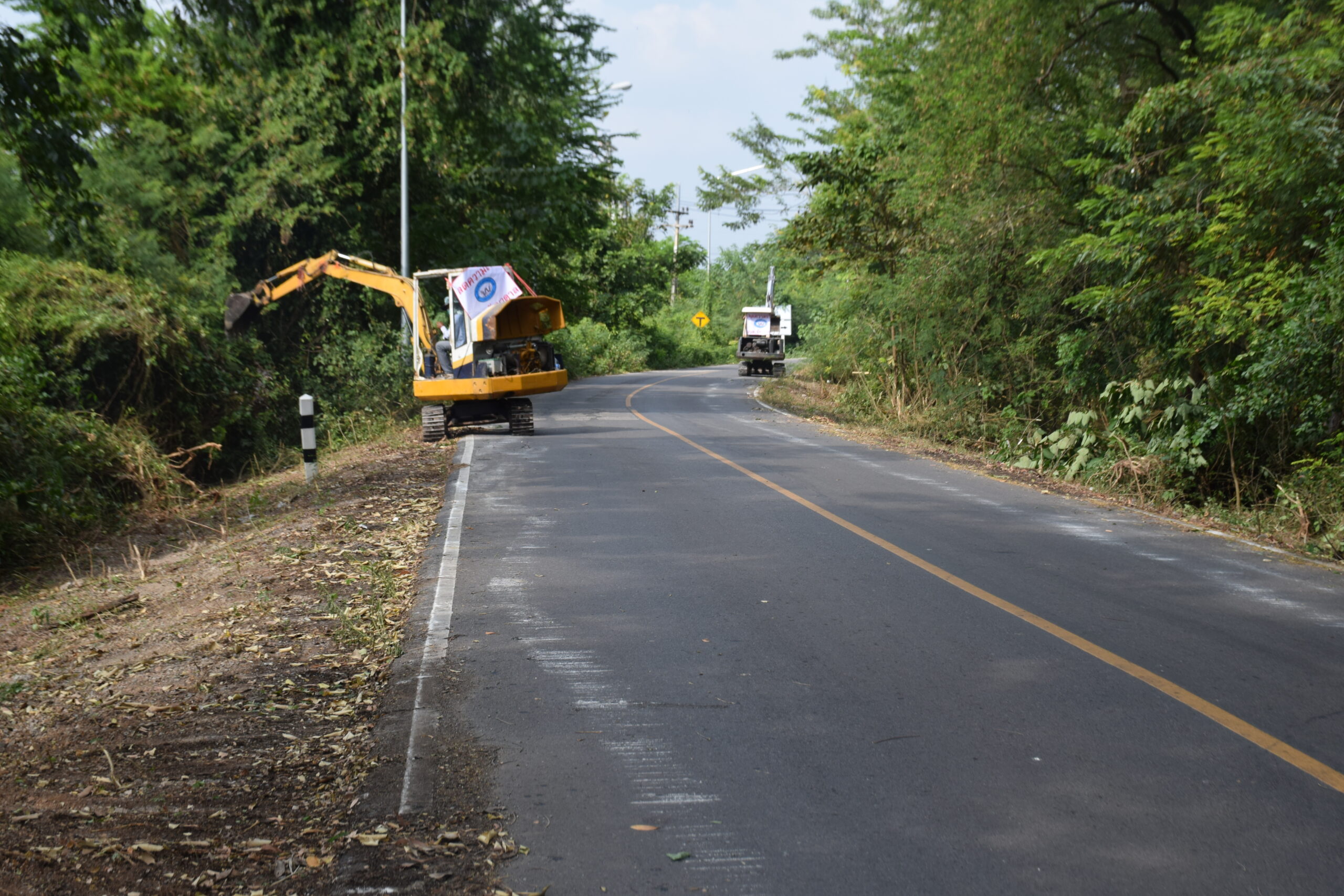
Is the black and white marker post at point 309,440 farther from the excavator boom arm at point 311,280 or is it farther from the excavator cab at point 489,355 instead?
the excavator boom arm at point 311,280

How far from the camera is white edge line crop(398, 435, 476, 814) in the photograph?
175 inches

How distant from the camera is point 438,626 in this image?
6.40m

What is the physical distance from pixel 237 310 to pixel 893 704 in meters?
17.1

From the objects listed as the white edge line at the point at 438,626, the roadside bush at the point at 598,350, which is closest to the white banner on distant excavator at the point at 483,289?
the white edge line at the point at 438,626

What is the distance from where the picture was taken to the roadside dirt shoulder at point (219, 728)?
3.63m

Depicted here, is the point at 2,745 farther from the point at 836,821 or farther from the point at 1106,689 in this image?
the point at 1106,689

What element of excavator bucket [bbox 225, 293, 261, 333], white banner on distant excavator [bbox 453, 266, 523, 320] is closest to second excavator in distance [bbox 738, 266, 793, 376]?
excavator bucket [bbox 225, 293, 261, 333]

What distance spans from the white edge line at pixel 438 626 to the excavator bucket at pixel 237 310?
974cm

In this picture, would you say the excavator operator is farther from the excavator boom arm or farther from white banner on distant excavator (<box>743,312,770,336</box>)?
white banner on distant excavator (<box>743,312,770,336</box>)

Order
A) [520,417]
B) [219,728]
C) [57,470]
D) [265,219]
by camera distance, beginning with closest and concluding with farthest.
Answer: [219,728]
[57,470]
[520,417]
[265,219]

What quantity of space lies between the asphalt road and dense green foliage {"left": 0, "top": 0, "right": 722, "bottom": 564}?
303 inches

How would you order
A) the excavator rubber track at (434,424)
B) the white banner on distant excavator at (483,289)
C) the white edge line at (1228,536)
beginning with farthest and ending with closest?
the excavator rubber track at (434,424) → the white banner on distant excavator at (483,289) → the white edge line at (1228,536)

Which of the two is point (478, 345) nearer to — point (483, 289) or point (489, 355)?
point (489, 355)

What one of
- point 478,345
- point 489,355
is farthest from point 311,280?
point 489,355
